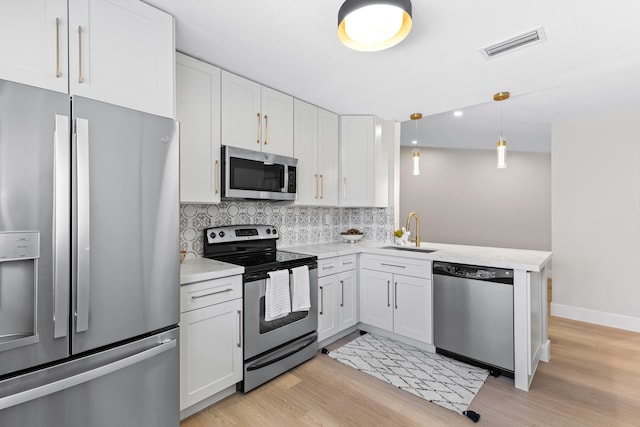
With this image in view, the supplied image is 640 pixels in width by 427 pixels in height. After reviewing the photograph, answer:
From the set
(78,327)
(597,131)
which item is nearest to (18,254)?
(78,327)

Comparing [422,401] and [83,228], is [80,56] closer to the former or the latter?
[83,228]

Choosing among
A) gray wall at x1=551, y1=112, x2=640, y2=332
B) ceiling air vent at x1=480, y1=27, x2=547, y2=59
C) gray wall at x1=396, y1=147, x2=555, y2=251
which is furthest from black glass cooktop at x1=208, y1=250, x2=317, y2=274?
gray wall at x1=396, y1=147, x2=555, y2=251

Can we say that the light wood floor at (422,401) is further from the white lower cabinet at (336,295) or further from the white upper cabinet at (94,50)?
the white upper cabinet at (94,50)

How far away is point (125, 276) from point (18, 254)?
14.9 inches

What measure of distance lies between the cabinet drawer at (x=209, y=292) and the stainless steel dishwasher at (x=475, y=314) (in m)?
1.73

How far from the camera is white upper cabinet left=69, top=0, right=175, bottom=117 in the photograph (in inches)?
Answer: 55.3

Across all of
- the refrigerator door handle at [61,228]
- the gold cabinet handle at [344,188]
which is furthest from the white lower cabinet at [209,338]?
the gold cabinet handle at [344,188]

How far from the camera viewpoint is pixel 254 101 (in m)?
2.58

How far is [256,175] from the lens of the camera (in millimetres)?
2568

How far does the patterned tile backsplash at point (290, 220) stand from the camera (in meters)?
2.48

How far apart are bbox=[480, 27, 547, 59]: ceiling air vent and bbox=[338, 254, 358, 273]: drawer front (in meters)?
2.04

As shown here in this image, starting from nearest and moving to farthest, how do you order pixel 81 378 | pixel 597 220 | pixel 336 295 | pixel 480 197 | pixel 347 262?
pixel 81 378 < pixel 336 295 < pixel 347 262 < pixel 597 220 < pixel 480 197

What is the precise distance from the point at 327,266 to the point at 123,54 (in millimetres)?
2151

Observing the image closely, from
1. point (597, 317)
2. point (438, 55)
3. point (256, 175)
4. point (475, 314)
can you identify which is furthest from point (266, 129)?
point (597, 317)
